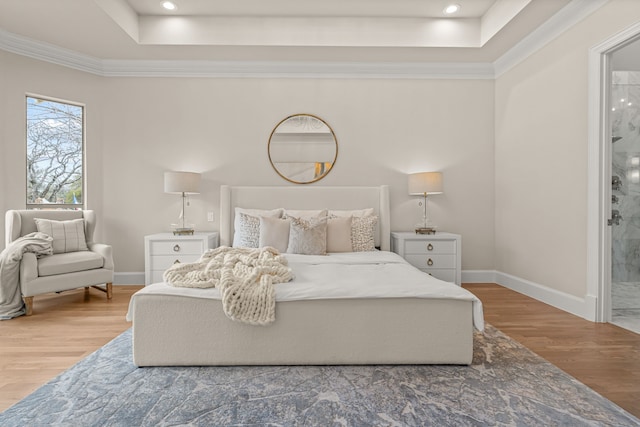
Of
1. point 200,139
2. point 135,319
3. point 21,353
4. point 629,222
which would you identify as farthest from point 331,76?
point 629,222

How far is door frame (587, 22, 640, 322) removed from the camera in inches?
112

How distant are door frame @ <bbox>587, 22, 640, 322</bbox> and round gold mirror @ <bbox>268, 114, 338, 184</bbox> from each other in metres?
2.53

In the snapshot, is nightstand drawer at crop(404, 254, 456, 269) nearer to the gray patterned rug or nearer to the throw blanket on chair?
the gray patterned rug

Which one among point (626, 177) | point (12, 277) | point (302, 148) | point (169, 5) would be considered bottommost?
point (12, 277)

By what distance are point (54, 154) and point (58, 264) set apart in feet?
4.93

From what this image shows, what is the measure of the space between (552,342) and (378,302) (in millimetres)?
1420

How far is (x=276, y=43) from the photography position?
380 cm

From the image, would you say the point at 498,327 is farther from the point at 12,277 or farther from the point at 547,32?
the point at 12,277

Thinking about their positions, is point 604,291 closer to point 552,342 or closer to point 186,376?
point 552,342

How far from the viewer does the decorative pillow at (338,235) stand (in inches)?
139

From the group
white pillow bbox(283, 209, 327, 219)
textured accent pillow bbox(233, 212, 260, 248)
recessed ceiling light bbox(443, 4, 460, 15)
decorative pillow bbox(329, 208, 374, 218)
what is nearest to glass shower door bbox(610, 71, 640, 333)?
recessed ceiling light bbox(443, 4, 460, 15)

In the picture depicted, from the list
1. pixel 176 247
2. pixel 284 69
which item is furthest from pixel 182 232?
pixel 284 69

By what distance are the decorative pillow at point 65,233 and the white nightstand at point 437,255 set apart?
11.3 ft

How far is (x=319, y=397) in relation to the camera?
176 centimetres
